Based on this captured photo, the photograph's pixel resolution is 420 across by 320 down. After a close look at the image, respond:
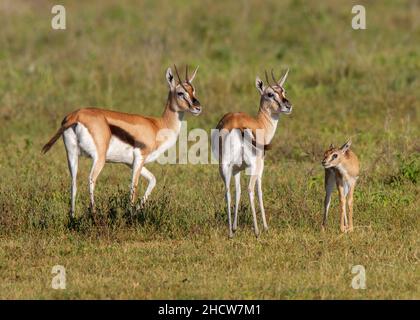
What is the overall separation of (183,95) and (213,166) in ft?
6.88

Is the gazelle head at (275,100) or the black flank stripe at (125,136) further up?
the gazelle head at (275,100)

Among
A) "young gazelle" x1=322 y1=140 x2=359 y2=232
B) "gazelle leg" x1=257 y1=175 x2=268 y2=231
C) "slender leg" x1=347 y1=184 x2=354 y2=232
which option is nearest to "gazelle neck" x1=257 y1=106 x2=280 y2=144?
"gazelle leg" x1=257 y1=175 x2=268 y2=231

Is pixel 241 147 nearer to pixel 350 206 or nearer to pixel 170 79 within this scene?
pixel 350 206

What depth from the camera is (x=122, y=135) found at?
30.1 feet

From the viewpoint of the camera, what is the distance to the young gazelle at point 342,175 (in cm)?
875

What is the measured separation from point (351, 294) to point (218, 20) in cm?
1202

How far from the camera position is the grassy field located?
7.63 meters

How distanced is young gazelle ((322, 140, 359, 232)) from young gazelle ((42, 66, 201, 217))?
139 cm

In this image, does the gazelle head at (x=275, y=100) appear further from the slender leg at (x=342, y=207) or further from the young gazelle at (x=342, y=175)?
the slender leg at (x=342, y=207)

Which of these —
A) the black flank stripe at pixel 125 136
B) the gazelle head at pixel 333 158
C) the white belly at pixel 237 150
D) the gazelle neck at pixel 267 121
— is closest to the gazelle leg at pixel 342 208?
the gazelle head at pixel 333 158

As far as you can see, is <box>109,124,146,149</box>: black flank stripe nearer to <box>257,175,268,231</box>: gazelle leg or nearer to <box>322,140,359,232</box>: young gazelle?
<box>257,175,268,231</box>: gazelle leg
